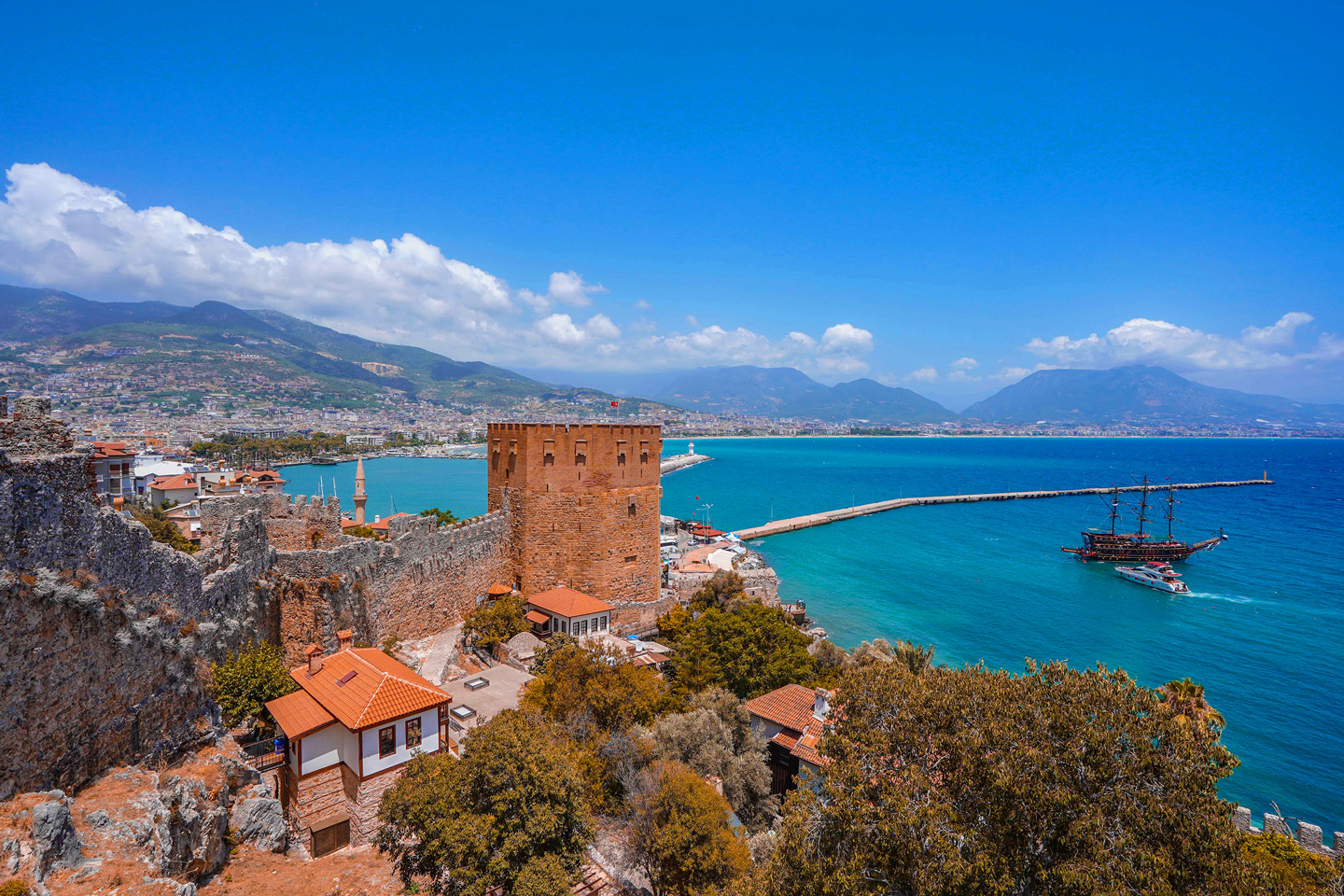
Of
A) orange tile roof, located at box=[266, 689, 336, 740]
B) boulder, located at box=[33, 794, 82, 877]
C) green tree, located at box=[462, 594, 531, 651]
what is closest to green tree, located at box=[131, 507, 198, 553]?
green tree, located at box=[462, 594, 531, 651]

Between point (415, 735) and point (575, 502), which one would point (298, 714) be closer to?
point (415, 735)

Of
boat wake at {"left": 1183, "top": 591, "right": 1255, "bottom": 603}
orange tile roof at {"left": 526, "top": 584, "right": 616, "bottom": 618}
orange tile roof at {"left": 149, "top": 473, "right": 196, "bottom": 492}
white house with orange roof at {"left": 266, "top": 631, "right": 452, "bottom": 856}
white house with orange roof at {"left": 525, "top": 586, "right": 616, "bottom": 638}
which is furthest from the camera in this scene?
boat wake at {"left": 1183, "top": 591, "right": 1255, "bottom": 603}

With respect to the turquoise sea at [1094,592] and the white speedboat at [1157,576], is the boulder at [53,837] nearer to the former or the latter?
the turquoise sea at [1094,592]

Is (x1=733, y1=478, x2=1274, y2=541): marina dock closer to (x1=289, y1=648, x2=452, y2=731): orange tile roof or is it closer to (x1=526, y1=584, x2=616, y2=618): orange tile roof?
(x1=526, y1=584, x2=616, y2=618): orange tile roof

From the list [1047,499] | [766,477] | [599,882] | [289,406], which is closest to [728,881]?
[599,882]

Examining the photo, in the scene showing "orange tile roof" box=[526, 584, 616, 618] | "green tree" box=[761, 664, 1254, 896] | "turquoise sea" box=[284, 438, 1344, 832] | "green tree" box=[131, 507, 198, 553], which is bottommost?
"turquoise sea" box=[284, 438, 1344, 832]

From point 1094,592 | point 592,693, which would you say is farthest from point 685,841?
point 1094,592

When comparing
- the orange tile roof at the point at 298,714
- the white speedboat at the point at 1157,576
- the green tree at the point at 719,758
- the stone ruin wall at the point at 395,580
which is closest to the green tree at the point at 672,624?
the stone ruin wall at the point at 395,580
